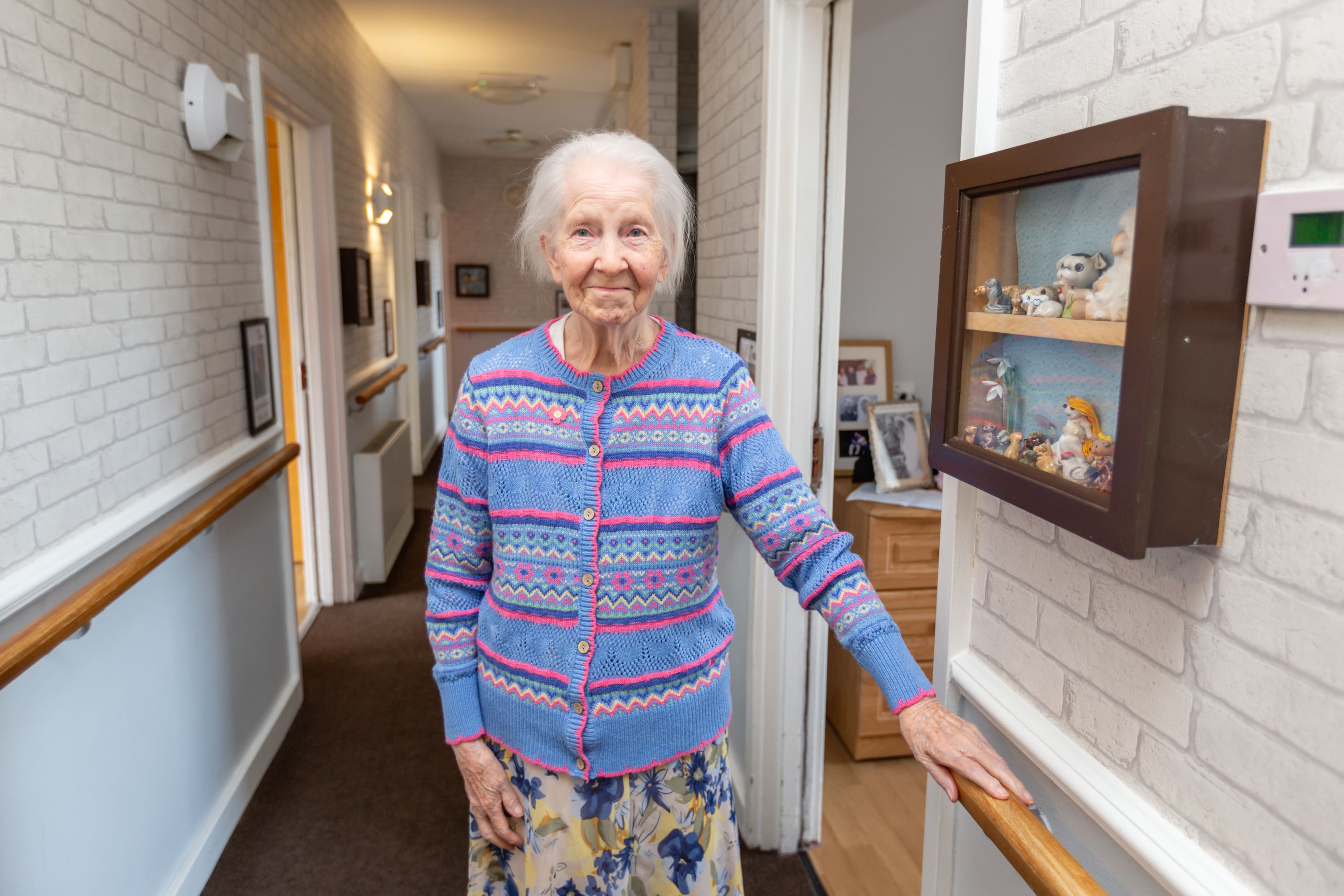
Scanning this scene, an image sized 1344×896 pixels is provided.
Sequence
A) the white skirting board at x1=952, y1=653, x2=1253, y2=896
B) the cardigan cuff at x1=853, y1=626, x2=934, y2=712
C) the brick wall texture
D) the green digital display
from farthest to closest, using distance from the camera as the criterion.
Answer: the brick wall texture
the cardigan cuff at x1=853, y1=626, x2=934, y2=712
the white skirting board at x1=952, y1=653, x2=1253, y2=896
the green digital display

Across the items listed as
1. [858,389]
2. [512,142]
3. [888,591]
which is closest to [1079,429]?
[888,591]

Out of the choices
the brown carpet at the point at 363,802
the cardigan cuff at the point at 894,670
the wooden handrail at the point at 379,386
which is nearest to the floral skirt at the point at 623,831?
the cardigan cuff at the point at 894,670

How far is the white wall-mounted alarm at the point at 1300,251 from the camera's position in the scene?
64cm

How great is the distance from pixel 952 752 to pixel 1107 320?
0.48 metres

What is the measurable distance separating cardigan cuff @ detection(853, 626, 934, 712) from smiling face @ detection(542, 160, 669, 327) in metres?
0.52

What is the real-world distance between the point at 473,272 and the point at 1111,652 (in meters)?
9.87

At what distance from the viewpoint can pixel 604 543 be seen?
121 centimetres

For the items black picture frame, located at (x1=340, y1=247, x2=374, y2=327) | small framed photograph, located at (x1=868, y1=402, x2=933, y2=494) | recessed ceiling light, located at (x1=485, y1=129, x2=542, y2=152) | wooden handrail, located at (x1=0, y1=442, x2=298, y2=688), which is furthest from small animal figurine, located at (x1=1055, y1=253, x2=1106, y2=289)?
recessed ceiling light, located at (x1=485, y1=129, x2=542, y2=152)

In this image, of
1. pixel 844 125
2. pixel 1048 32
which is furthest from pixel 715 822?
pixel 844 125

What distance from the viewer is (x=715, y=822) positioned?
1.36 m

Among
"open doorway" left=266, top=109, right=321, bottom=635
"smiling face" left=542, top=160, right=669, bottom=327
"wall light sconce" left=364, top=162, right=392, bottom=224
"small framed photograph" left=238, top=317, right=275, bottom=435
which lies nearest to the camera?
"smiling face" left=542, top=160, right=669, bottom=327

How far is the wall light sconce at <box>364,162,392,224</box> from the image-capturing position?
515 centimetres

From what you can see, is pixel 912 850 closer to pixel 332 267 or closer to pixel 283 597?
pixel 283 597

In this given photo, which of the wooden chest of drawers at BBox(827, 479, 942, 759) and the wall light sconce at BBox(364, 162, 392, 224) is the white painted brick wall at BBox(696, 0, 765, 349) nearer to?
the wooden chest of drawers at BBox(827, 479, 942, 759)
